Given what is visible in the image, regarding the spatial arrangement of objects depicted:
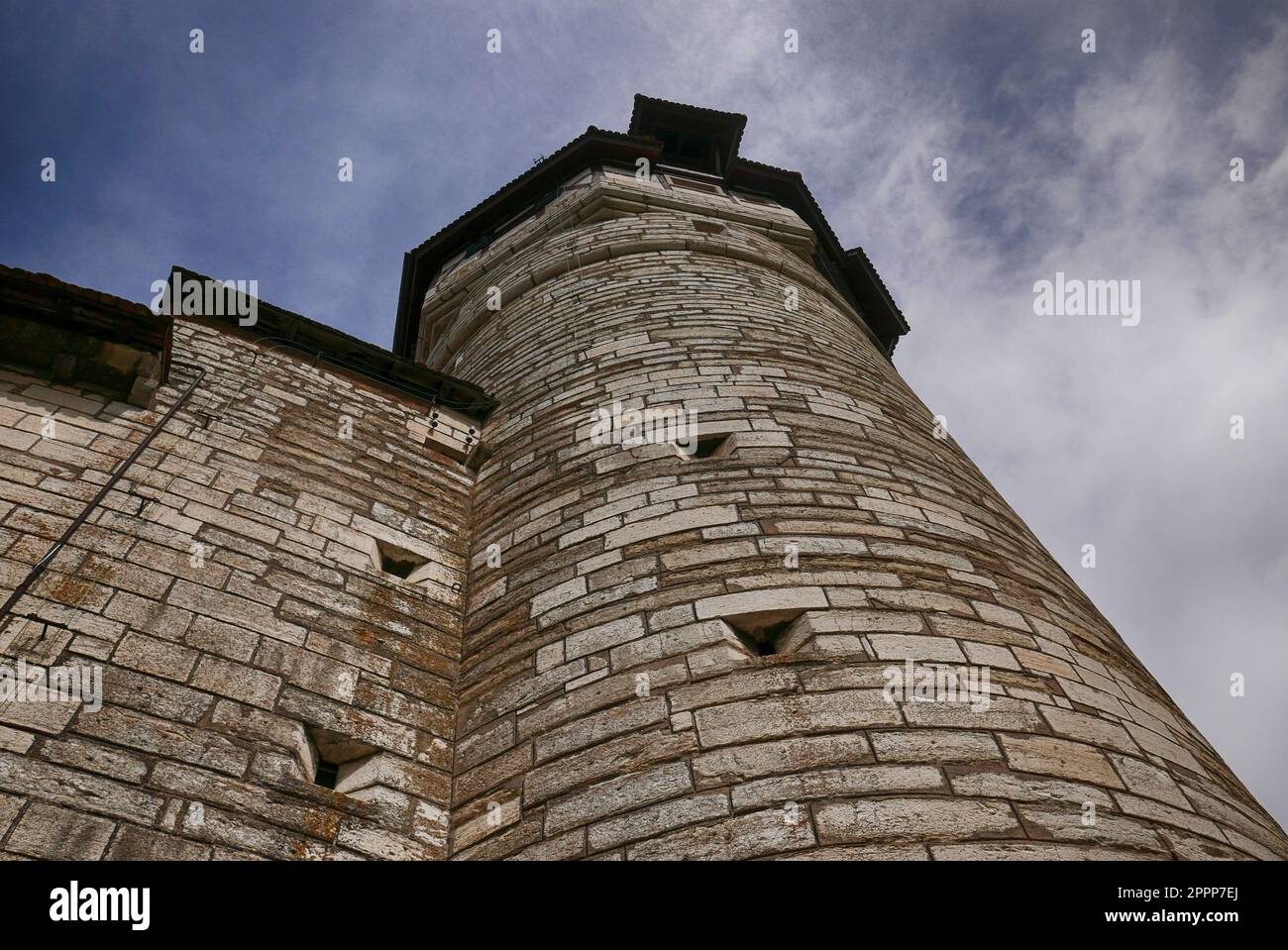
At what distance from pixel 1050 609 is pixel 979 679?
1.09 m

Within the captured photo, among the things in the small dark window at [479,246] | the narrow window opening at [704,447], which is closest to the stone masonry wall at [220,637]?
the narrow window opening at [704,447]

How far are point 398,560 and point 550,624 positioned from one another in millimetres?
1293

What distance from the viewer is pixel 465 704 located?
4.00 m

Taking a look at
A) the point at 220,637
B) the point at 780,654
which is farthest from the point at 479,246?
the point at 780,654

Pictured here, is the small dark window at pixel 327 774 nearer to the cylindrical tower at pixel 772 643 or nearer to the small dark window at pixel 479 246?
the cylindrical tower at pixel 772 643

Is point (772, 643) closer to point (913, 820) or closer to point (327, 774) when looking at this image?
point (913, 820)

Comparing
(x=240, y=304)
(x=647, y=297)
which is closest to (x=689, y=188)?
(x=647, y=297)

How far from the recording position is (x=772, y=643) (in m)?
3.62

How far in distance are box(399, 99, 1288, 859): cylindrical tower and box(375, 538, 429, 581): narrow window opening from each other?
34 cm

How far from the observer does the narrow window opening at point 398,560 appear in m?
4.90

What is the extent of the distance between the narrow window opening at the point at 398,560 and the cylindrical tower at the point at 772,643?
34cm

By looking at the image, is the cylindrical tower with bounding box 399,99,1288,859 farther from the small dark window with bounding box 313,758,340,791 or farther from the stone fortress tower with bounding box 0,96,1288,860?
the small dark window with bounding box 313,758,340,791

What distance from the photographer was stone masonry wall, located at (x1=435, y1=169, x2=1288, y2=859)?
2.75 metres

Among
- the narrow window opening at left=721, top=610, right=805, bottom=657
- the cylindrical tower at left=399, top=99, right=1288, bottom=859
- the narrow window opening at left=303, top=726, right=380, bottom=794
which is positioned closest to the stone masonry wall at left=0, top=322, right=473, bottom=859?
the narrow window opening at left=303, top=726, right=380, bottom=794
